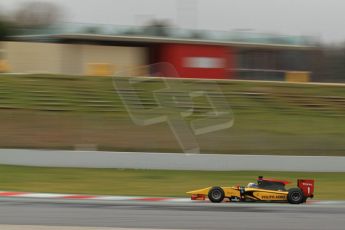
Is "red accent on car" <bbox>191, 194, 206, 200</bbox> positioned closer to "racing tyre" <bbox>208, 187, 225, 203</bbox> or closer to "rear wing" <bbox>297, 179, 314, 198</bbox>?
"racing tyre" <bbox>208, 187, 225, 203</bbox>

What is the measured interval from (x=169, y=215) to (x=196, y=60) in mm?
26836

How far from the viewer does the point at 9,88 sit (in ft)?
85.1

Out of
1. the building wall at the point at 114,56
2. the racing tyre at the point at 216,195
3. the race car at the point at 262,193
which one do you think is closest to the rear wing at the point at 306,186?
the race car at the point at 262,193

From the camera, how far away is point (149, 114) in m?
22.8

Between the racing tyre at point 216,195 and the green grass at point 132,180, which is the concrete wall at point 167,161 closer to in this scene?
the green grass at point 132,180

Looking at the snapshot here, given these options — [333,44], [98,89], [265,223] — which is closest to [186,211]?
[265,223]

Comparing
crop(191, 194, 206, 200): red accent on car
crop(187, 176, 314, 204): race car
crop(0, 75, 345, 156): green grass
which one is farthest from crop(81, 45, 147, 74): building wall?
crop(187, 176, 314, 204): race car

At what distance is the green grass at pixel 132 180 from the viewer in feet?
48.5

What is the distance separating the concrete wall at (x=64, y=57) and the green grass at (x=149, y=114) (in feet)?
14.1

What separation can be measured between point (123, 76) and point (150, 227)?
21091 mm

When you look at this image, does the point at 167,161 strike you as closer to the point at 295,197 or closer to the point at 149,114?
the point at 149,114

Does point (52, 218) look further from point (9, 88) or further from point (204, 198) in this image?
point (9, 88)

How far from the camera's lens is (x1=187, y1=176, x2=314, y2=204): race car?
10.6 m

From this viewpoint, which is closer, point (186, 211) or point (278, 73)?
point (186, 211)
